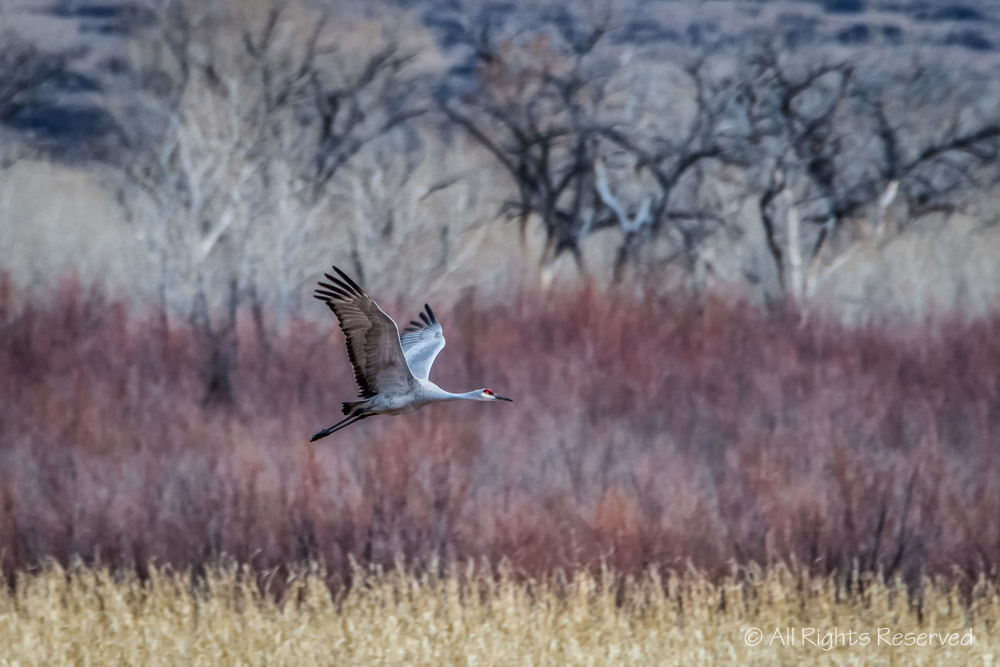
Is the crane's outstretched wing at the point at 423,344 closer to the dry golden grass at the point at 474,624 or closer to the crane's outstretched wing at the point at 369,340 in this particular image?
the crane's outstretched wing at the point at 369,340

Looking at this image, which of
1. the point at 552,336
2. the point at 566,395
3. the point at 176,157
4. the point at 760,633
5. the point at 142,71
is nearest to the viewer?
the point at 760,633

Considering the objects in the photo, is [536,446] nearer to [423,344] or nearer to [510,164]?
[423,344]

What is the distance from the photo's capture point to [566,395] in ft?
68.7

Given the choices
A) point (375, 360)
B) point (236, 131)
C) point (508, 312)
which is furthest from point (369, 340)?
point (236, 131)

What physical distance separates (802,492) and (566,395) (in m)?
6.75

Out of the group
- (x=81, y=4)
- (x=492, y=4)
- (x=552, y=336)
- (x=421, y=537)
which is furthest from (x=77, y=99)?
(x=421, y=537)

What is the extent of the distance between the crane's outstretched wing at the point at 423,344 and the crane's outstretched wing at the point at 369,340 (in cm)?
60

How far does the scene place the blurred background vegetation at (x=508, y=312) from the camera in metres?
14.2

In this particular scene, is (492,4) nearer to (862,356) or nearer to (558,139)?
(558,139)

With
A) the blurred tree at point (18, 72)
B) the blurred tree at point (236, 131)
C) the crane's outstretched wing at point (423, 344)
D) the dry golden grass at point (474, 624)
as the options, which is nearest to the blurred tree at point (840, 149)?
the blurred tree at point (236, 131)

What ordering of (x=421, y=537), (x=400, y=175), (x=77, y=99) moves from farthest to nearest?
(x=77, y=99) → (x=400, y=175) → (x=421, y=537)

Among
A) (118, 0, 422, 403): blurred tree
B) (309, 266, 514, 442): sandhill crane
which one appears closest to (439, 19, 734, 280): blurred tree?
(118, 0, 422, 403): blurred tree

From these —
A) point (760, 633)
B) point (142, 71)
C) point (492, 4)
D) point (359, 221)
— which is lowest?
point (760, 633)

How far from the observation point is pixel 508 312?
24875 millimetres
